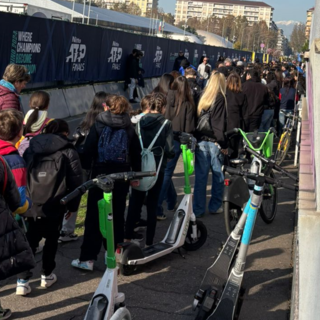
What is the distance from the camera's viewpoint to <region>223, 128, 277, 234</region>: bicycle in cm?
638

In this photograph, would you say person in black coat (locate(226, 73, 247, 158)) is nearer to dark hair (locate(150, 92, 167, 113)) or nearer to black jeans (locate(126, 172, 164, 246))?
dark hair (locate(150, 92, 167, 113))

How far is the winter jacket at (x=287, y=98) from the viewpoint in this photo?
45.4ft

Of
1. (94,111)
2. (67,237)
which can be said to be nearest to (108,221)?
(94,111)

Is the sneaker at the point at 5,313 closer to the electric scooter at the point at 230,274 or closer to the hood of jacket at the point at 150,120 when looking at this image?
the electric scooter at the point at 230,274

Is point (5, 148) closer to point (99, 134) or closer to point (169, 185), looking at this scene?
point (99, 134)

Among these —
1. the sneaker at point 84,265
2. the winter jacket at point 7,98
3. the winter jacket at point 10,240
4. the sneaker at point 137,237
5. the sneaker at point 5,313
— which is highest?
the winter jacket at point 7,98

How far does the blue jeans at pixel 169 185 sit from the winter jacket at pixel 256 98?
11.8ft

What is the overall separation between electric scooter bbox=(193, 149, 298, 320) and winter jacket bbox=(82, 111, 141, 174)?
3.80 ft

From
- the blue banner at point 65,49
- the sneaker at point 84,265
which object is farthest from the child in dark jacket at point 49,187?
the blue banner at point 65,49

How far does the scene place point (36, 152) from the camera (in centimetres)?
486

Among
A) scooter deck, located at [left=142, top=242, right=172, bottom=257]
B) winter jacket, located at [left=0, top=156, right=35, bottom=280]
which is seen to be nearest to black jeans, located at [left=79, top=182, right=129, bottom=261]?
scooter deck, located at [left=142, top=242, right=172, bottom=257]

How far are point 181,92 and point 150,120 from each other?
146 cm

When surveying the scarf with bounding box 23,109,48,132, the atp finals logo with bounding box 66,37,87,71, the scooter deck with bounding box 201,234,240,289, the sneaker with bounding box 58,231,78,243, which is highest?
the atp finals logo with bounding box 66,37,87,71

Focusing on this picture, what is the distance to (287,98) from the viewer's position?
45.5 feet
